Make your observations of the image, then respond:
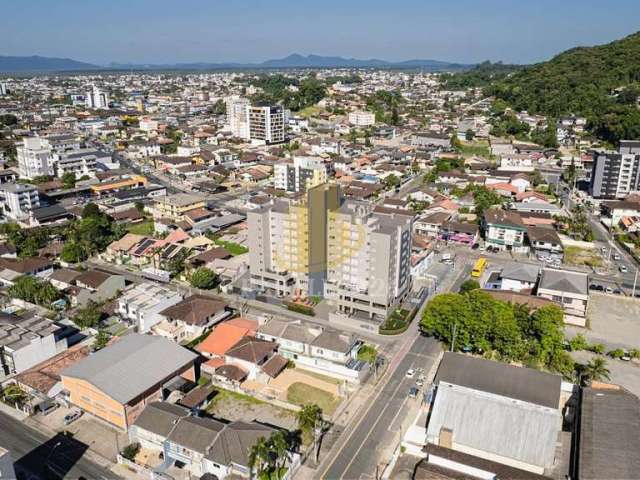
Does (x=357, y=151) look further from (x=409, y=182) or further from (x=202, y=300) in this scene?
(x=202, y=300)

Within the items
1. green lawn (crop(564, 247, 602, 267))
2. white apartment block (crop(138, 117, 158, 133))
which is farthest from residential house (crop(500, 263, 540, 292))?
white apartment block (crop(138, 117, 158, 133))

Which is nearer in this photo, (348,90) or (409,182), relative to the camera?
(409,182)

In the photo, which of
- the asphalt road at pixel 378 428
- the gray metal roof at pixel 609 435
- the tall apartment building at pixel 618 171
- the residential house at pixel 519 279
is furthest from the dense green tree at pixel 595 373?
the tall apartment building at pixel 618 171

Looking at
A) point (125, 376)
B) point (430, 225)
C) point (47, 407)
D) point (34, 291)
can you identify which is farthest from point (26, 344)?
point (430, 225)

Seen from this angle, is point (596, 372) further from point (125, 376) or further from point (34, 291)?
point (34, 291)

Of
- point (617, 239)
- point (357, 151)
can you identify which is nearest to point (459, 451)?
point (617, 239)
